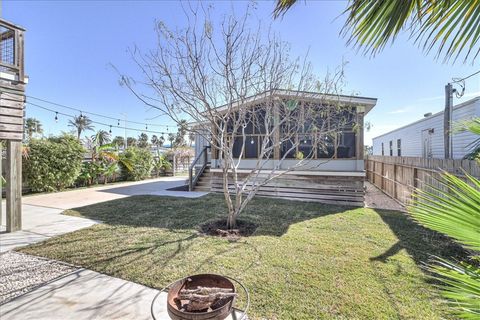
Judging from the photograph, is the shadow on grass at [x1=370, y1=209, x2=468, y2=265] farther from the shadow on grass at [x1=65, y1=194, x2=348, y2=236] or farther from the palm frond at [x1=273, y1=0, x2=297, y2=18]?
the palm frond at [x1=273, y1=0, x2=297, y2=18]

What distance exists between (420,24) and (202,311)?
2.76m

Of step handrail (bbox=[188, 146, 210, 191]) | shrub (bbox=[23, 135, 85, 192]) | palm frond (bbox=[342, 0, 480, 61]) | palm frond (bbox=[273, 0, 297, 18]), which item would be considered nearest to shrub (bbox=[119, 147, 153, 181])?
shrub (bbox=[23, 135, 85, 192])

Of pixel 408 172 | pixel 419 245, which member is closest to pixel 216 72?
pixel 419 245

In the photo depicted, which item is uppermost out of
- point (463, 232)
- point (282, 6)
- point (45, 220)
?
point (282, 6)

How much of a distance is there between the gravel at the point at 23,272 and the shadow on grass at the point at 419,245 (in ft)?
16.6

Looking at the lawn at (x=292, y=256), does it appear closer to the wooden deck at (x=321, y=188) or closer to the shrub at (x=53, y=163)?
the wooden deck at (x=321, y=188)

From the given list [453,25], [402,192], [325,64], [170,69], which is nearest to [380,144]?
[402,192]

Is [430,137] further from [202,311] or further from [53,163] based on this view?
[53,163]

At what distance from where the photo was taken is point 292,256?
4.12m

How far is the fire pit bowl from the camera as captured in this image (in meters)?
1.76

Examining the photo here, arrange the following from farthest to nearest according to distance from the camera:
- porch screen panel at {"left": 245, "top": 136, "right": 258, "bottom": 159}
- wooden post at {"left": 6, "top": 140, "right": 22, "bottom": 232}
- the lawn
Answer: porch screen panel at {"left": 245, "top": 136, "right": 258, "bottom": 159} → wooden post at {"left": 6, "top": 140, "right": 22, "bottom": 232} → the lawn

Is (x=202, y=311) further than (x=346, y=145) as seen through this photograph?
No

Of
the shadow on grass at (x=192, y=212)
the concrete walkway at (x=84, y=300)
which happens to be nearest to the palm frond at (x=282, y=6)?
the concrete walkway at (x=84, y=300)

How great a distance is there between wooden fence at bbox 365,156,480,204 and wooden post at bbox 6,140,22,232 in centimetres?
798
